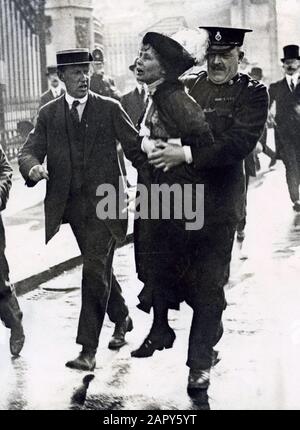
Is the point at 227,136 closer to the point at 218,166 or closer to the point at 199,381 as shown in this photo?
the point at 218,166

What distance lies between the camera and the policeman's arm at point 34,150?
5.03 metres

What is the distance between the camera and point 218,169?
4.89 m

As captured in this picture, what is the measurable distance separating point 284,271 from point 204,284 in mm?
969

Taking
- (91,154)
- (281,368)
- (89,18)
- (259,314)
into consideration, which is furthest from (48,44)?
(281,368)

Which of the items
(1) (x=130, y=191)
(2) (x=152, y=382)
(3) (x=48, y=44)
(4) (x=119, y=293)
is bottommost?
(2) (x=152, y=382)

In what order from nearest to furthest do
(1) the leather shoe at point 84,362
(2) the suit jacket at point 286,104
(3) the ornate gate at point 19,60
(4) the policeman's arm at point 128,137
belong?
(4) the policeman's arm at point 128,137, (1) the leather shoe at point 84,362, (2) the suit jacket at point 286,104, (3) the ornate gate at point 19,60

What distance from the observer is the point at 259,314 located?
5.46 meters

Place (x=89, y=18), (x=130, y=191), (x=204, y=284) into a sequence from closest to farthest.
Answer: (x=204, y=284) → (x=130, y=191) → (x=89, y=18)

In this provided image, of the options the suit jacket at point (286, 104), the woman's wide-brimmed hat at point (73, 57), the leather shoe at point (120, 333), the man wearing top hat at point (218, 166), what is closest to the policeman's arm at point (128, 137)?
the man wearing top hat at point (218, 166)

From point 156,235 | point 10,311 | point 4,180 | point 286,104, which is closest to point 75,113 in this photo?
point 4,180

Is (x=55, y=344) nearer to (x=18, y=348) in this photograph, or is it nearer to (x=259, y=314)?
(x=18, y=348)

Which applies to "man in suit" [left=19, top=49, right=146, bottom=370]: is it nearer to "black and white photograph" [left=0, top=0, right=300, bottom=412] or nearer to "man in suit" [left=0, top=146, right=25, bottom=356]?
"black and white photograph" [left=0, top=0, right=300, bottom=412]

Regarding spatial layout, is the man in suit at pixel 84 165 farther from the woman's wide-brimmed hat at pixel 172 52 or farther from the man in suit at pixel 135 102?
the woman's wide-brimmed hat at pixel 172 52

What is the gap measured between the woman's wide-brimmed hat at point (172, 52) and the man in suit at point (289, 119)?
1.27 meters
